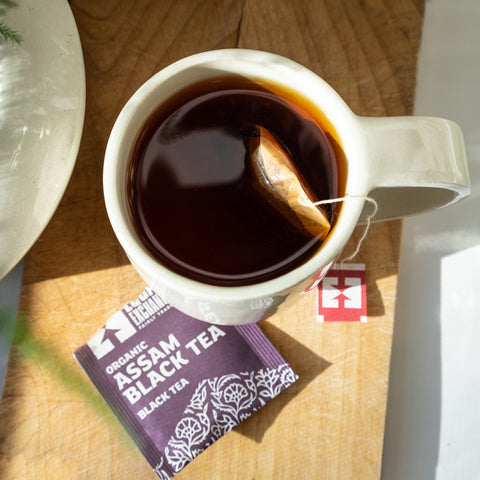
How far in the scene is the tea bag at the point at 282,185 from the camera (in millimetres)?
531

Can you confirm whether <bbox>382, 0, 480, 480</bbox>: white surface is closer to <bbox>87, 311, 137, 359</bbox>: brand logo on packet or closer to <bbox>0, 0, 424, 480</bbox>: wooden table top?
<bbox>0, 0, 424, 480</bbox>: wooden table top

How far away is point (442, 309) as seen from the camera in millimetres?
999

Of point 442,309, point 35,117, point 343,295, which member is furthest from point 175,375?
point 442,309

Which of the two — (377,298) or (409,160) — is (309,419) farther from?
(409,160)

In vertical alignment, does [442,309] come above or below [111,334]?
below

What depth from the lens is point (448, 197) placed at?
1.78 feet

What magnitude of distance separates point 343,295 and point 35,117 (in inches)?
17.8

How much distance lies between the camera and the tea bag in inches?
20.9

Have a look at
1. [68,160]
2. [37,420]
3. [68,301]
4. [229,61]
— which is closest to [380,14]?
[229,61]

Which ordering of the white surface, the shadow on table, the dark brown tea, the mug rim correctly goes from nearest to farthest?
the mug rim < the dark brown tea < the shadow on table < the white surface

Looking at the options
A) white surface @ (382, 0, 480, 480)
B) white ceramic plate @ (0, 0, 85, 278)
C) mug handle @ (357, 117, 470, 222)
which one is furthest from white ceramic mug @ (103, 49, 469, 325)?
white surface @ (382, 0, 480, 480)

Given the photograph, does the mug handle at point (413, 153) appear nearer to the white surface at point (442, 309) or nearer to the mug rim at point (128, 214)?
the mug rim at point (128, 214)

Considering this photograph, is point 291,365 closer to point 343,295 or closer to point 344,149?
point 343,295

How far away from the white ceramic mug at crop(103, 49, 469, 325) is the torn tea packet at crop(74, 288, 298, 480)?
0.16m
